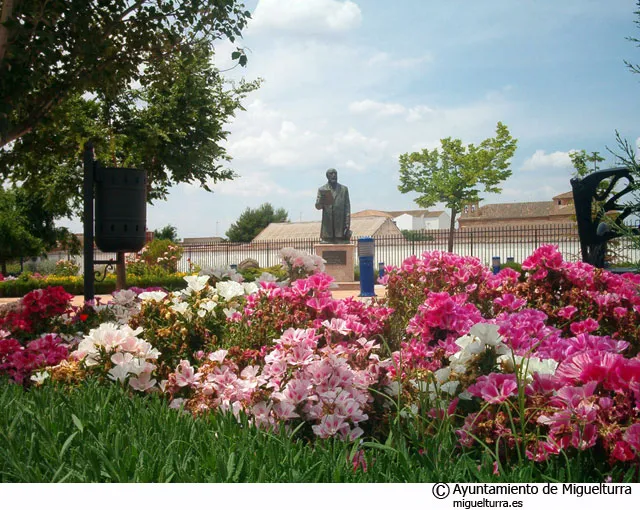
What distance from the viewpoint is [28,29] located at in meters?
6.80

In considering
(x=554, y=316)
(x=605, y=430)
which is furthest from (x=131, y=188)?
(x=605, y=430)

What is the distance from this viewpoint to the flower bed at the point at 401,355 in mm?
2037

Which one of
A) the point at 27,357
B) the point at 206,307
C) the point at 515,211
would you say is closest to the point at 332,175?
the point at 206,307

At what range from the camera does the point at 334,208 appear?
63.1 feet

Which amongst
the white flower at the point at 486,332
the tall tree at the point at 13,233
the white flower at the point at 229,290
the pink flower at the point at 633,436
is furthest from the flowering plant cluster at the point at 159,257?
the pink flower at the point at 633,436

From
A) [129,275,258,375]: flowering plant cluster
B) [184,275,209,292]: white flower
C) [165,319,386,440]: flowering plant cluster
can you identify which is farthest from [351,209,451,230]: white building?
[165,319,386,440]: flowering plant cluster

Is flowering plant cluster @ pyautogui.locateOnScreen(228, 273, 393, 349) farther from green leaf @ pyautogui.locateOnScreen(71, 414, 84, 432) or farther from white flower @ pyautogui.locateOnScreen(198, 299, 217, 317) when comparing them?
green leaf @ pyautogui.locateOnScreen(71, 414, 84, 432)

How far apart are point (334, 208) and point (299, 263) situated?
1442cm

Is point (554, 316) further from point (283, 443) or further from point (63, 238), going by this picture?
point (63, 238)

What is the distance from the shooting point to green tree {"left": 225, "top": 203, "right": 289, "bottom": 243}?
6856 centimetres

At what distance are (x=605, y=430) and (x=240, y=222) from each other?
2691 inches

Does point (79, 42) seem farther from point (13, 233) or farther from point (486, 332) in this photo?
point (13, 233)

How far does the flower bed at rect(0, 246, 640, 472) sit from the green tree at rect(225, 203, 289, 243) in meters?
63.8

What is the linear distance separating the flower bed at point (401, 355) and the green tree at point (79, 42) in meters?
2.98
